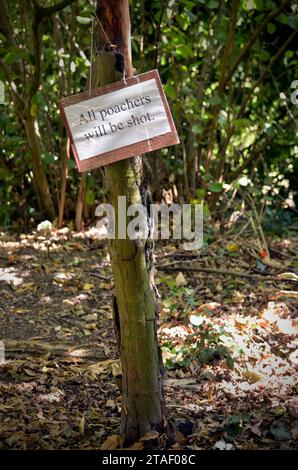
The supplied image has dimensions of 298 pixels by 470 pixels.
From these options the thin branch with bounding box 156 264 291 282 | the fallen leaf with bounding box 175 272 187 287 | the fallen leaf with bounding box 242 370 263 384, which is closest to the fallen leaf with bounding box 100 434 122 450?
the fallen leaf with bounding box 242 370 263 384

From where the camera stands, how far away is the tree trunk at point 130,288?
2154 millimetres

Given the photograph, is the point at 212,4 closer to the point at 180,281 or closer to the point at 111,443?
the point at 180,281

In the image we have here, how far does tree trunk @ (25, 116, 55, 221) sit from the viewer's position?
195 inches

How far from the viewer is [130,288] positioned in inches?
89.7

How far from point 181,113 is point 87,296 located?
1.92 m

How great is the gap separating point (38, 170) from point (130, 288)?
124 inches

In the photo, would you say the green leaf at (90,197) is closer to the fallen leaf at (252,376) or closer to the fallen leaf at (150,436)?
the fallen leaf at (252,376)

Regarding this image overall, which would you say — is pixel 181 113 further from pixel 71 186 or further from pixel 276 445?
pixel 276 445

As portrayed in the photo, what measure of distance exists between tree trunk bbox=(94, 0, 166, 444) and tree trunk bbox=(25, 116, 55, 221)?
2.83 metres

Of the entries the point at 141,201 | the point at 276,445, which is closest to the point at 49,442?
the point at 276,445

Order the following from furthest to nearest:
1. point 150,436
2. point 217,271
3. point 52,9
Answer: point 217,271
point 52,9
point 150,436

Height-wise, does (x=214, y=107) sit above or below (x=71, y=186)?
above

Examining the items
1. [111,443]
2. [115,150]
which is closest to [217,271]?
[111,443]
